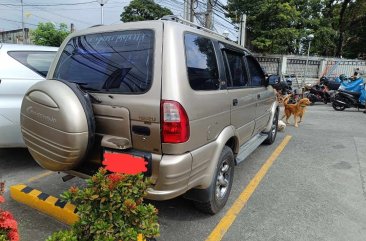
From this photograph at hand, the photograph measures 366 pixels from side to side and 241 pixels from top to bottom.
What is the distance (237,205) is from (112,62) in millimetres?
2152

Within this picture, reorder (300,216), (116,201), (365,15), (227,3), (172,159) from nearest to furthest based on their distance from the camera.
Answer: (116,201), (172,159), (300,216), (227,3), (365,15)

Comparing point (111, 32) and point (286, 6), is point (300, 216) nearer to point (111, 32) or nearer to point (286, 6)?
point (111, 32)

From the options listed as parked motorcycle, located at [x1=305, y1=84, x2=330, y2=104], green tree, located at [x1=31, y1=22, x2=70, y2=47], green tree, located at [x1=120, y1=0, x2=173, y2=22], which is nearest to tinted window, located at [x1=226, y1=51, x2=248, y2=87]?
parked motorcycle, located at [x1=305, y1=84, x2=330, y2=104]

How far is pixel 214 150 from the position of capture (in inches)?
125

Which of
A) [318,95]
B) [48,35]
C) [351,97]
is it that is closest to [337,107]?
[351,97]

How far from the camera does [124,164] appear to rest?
2.48m

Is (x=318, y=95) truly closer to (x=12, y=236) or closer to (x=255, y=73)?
(x=255, y=73)

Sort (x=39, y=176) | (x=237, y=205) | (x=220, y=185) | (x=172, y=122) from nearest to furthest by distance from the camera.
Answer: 1. (x=172, y=122)
2. (x=220, y=185)
3. (x=237, y=205)
4. (x=39, y=176)

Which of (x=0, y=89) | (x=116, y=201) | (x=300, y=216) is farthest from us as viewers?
(x=0, y=89)

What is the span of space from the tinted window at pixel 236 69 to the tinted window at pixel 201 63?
44cm

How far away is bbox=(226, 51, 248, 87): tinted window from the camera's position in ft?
12.5

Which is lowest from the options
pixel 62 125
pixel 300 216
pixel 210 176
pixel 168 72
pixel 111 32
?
pixel 300 216

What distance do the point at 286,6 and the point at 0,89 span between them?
21336 millimetres

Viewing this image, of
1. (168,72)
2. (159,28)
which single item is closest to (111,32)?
(159,28)
